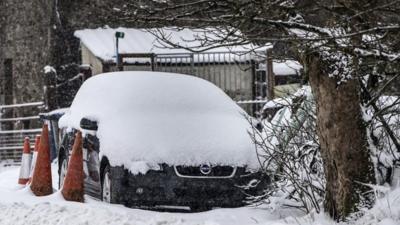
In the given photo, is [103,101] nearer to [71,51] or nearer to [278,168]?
[278,168]

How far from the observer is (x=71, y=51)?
73.8ft

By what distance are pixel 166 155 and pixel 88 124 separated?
1175 mm

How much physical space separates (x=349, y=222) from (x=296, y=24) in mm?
1552

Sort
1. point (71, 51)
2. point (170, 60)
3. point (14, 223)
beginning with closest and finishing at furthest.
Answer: point (14, 223) < point (170, 60) < point (71, 51)

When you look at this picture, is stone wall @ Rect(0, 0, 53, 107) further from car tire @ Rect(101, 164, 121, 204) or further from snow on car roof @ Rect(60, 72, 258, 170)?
car tire @ Rect(101, 164, 121, 204)

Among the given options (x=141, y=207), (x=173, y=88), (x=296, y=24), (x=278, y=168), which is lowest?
(x=141, y=207)

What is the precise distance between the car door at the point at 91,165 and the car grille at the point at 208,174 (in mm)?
1011

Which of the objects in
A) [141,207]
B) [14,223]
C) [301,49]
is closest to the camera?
[301,49]

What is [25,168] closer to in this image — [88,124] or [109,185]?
[88,124]

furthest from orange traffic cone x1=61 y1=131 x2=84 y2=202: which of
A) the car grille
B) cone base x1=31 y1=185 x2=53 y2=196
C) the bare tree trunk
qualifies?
the bare tree trunk

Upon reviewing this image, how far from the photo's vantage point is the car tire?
26.4 ft

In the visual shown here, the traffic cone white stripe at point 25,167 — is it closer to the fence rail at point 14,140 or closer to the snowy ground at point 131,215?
the snowy ground at point 131,215

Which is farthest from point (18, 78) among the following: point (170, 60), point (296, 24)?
point (296, 24)

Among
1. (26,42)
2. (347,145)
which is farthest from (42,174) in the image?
(26,42)
